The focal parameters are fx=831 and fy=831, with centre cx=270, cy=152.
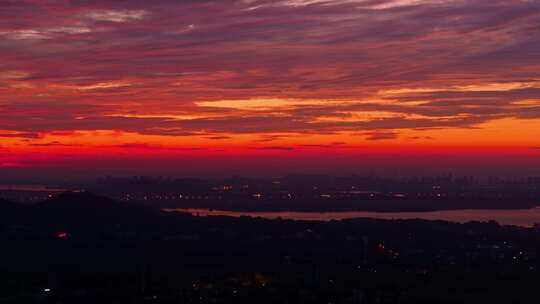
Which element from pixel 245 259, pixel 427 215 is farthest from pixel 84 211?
pixel 427 215

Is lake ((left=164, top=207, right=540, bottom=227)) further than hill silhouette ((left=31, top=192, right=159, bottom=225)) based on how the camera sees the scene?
Yes

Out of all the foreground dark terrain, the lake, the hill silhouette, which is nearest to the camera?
the foreground dark terrain

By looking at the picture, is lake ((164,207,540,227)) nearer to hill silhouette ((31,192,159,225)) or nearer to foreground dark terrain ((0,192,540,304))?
foreground dark terrain ((0,192,540,304))

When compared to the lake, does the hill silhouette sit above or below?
above

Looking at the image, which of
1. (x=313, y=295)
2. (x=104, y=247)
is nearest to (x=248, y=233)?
(x=104, y=247)

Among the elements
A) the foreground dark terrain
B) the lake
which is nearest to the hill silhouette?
the foreground dark terrain

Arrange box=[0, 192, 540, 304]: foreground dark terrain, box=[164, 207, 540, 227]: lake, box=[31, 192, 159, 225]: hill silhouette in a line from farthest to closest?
box=[164, 207, 540, 227]: lake → box=[31, 192, 159, 225]: hill silhouette → box=[0, 192, 540, 304]: foreground dark terrain

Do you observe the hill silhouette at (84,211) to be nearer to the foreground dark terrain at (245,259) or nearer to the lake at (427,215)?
the foreground dark terrain at (245,259)

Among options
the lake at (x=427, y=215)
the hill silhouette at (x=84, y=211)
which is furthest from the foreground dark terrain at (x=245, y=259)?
the lake at (x=427, y=215)
